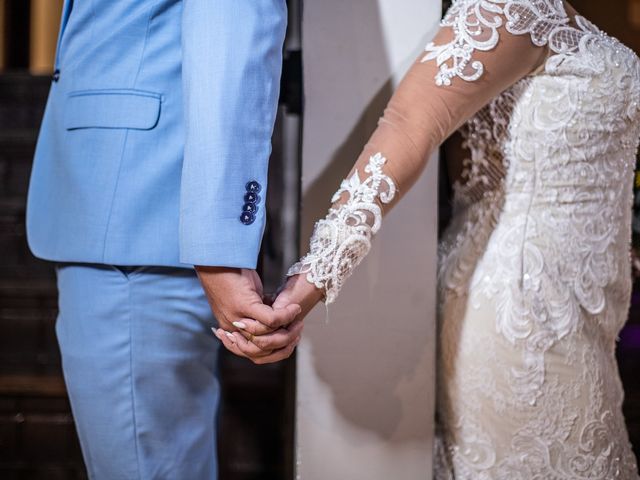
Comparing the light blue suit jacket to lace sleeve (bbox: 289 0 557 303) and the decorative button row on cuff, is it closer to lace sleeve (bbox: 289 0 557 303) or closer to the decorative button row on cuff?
the decorative button row on cuff

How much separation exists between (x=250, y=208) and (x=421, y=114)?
296 millimetres

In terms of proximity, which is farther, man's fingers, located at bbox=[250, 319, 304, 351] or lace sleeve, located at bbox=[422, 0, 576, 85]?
lace sleeve, located at bbox=[422, 0, 576, 85]

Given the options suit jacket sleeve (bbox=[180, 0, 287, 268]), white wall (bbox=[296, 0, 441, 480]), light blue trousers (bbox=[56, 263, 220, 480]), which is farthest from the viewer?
white wall (bbox=[296, 0, 441, 480])

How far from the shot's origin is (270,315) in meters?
0.74

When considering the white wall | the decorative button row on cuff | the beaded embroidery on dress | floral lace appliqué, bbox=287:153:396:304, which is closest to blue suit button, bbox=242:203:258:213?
the decorative button row on cuff

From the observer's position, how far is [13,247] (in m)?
2.13

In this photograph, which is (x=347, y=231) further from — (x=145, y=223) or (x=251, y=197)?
(x=145, y=223)

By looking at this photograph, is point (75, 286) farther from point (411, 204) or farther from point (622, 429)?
point (622, 429)

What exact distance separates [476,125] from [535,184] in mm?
144

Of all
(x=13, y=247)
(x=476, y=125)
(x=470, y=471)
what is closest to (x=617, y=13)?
(x=476, y=125)

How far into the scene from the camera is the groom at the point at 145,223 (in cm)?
75

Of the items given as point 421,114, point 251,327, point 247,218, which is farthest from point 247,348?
point 421,114

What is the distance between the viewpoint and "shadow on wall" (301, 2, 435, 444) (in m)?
1.06

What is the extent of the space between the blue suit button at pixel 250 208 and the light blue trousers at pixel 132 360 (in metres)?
0.19
